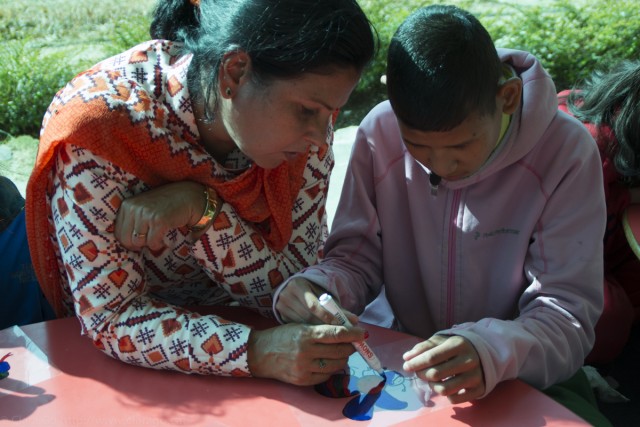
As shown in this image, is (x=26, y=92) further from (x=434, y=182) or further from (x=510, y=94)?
(x=510, y=94)

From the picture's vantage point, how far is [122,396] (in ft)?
5.19

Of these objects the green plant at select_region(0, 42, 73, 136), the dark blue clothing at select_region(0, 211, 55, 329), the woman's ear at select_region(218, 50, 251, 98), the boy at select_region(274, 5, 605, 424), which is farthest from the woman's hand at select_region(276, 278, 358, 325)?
the green plant at select_region(0, 42, 73, 136)

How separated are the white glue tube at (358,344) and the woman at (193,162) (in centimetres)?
3

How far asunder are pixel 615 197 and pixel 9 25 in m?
5.27

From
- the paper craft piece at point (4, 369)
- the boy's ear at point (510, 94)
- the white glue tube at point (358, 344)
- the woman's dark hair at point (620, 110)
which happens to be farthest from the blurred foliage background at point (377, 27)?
the paper craft piece at point (4, 369)

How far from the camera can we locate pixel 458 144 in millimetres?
1629

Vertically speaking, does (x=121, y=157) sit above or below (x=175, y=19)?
below

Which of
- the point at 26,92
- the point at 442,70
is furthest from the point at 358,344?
the point at 26,92

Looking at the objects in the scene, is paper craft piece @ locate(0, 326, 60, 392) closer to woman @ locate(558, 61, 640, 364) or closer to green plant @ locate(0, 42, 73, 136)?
woman @ locate(558, 61, 640, 364)

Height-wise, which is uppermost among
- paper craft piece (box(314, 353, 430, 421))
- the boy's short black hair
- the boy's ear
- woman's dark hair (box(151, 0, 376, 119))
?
woman's dark hair (box(151, 0, 376, 119))

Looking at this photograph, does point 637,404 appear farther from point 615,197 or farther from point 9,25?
point 9,25

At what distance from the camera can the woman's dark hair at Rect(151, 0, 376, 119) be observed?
61.3 inches

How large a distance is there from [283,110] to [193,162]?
0.27 meters

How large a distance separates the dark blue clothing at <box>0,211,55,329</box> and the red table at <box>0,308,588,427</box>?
0.42m
